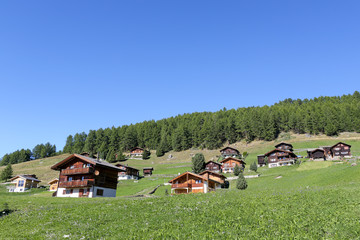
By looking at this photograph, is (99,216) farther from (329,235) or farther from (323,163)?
(323,163)

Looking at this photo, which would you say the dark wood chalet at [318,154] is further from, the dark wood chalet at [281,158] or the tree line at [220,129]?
the tree line at [220,129]

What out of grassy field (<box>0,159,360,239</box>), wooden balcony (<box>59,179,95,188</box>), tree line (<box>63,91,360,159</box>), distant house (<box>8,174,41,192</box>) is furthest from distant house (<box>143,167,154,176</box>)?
grassy field (<box>0,159,360,239</box>)

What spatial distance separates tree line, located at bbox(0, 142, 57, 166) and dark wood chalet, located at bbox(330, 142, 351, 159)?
182 metres

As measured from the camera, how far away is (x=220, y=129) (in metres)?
146

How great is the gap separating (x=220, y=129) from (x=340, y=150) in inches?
2631

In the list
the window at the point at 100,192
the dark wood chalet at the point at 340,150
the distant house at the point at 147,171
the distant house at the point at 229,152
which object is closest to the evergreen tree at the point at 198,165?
the distant house at the point at 147,171

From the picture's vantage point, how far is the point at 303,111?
460 feet

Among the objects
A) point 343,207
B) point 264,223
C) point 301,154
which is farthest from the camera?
point 301,154

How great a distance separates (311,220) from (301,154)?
93.3 m

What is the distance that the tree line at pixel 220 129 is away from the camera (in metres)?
130

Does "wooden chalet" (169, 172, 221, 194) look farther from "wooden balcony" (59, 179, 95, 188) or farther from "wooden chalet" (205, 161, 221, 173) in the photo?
"wooden chalet" (205, 161, 221, 173)

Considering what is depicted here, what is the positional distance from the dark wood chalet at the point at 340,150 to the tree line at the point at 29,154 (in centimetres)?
18178

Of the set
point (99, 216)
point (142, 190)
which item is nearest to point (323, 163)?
point (142, 190)

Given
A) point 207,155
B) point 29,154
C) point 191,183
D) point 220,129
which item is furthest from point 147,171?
point 29,154
